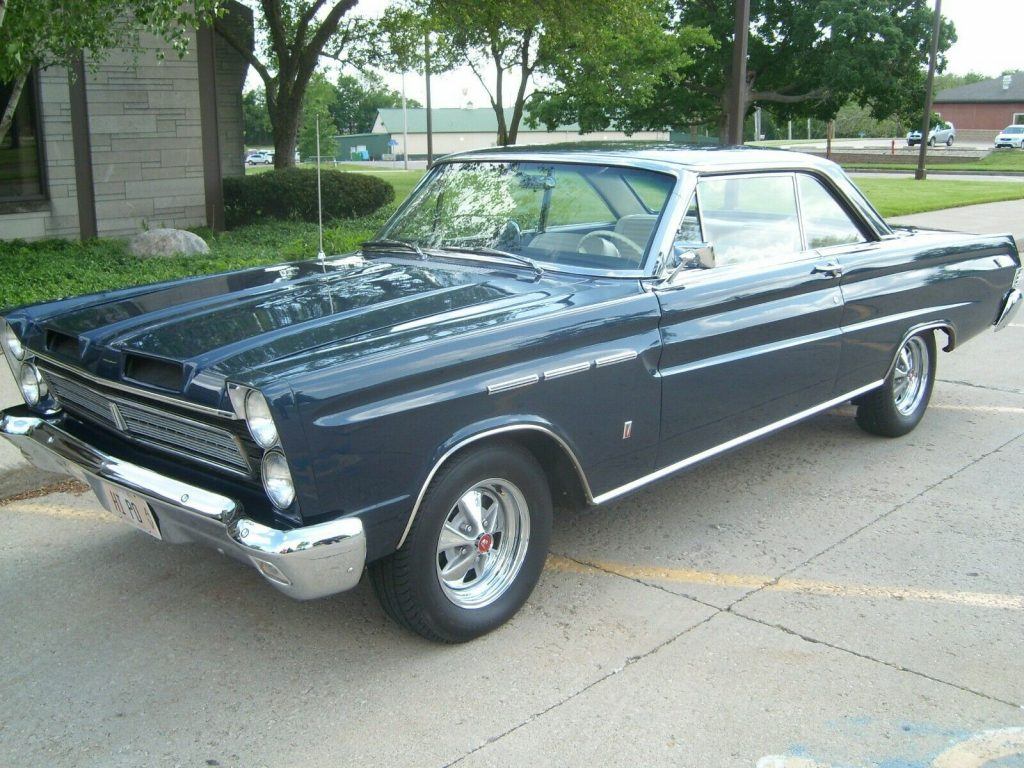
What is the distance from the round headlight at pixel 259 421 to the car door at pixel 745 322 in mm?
1701

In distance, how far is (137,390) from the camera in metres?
3.48

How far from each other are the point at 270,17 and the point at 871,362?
1296 centimetres

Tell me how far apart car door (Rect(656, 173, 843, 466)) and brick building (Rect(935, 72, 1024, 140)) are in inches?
3087

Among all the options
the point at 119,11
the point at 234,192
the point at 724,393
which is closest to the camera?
the point at 724,393

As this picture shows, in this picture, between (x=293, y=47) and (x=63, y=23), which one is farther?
(x=293, y=47)

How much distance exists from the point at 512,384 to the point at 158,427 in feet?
4.04

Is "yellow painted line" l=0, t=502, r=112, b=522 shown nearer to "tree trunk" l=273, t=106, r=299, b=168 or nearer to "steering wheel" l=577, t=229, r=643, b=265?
"steering wheel" l=577, t=229, r=643, b=265

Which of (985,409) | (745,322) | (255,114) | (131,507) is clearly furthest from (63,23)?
(255,114)

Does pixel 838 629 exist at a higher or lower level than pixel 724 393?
lower

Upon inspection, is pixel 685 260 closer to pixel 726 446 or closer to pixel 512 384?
pixel 726 446

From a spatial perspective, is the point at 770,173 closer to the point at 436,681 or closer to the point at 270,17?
the point at 436,681

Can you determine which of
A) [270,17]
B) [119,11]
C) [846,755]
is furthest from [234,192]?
[846,755]

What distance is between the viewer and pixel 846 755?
10.0 feet

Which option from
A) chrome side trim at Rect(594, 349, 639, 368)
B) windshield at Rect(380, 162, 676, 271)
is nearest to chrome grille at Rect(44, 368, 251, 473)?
chrome side trim at Rect(594, 349, 639, 368)
